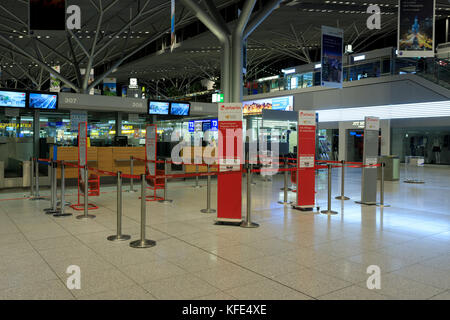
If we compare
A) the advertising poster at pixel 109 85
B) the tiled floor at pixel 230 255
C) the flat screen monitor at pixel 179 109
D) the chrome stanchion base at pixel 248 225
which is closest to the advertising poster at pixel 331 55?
the flat screen monitor at pixel 179 109

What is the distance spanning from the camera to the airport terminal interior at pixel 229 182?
4.36 m

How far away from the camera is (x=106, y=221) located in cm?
740

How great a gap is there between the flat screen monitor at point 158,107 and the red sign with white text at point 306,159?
8354 mm

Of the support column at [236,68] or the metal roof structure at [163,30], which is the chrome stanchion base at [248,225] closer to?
the support column at [236,68]

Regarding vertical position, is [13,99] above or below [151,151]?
above

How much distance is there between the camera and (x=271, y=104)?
30.1 meters

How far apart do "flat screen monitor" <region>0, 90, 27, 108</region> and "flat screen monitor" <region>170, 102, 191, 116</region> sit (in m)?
5.64

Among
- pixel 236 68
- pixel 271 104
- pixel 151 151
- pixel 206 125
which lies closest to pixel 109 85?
pixel 271 104

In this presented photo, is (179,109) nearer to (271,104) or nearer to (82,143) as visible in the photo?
(82,143)

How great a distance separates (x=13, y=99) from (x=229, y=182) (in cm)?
901

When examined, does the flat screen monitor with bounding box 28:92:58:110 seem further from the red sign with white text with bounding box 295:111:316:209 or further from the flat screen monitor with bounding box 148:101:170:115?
the red sign with white text with bounding box 295:111:316:209

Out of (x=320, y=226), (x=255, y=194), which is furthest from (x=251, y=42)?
(x=320, y=226)

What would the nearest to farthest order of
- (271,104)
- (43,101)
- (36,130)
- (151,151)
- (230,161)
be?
(230,161), (151,151), (43,101), (36,130), (271,104)
